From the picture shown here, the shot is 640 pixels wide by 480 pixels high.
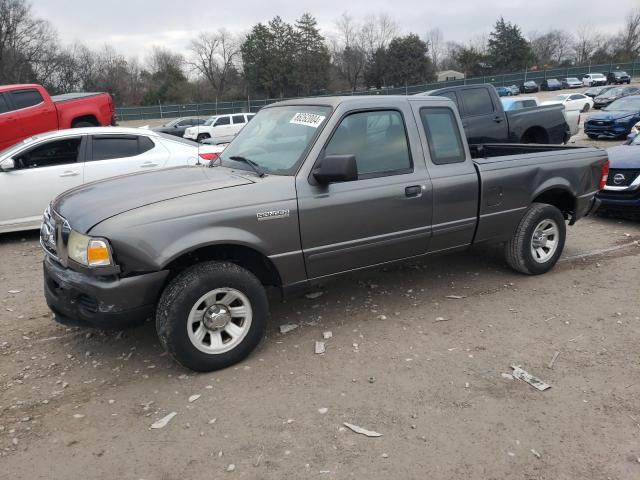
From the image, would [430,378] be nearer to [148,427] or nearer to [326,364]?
[326,364]

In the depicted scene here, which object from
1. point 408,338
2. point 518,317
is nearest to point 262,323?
point 408,338

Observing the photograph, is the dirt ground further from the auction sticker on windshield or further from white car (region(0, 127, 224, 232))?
white car (region(0, 127, 224, 232))

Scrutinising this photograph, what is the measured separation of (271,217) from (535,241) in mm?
3094

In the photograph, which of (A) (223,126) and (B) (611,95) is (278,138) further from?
(B) (611,95)

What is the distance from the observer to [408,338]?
13.3ft

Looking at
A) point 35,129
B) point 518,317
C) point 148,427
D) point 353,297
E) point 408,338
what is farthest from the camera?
point 35,129

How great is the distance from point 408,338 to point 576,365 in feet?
3.96

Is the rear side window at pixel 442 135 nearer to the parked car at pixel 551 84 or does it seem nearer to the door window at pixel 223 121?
the door window at pixel 223 121

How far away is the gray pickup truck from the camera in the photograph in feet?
10.8

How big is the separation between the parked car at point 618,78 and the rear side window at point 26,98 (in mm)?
61775

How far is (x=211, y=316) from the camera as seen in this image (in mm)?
3492

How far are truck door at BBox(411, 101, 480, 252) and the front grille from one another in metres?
3.95

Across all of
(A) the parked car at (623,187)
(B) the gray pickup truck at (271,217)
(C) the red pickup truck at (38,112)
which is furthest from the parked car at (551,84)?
(B) the gray pickup truck at (271,217)

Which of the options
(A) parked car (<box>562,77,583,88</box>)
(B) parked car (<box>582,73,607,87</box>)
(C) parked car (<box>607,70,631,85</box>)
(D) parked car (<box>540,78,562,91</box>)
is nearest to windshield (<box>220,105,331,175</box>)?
(D) parked car (<box>540,78,562,91</box>)
